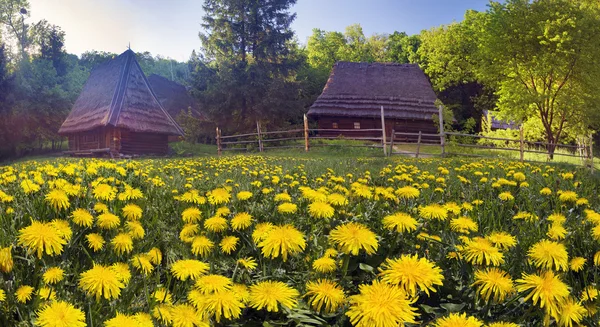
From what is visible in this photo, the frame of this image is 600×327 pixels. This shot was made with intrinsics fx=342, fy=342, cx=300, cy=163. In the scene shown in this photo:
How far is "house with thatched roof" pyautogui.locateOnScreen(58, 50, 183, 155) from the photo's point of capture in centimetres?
2041

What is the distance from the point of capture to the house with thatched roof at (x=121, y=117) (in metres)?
20.4

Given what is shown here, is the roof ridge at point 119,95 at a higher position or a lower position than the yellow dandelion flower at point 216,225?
higher

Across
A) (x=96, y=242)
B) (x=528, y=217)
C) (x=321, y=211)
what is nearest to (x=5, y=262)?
(x=96, y=242)

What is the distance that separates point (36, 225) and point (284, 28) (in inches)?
1038

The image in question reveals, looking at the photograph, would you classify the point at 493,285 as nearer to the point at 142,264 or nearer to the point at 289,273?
the point at 289,273

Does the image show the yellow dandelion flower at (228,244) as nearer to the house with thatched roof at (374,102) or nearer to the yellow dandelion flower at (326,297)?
the yellow dandelion flower at (326,297)

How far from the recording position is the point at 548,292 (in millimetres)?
826

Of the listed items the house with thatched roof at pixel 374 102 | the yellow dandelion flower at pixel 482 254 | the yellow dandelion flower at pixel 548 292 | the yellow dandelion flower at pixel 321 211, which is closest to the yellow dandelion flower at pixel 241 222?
the yellow dandelion flower at pixel 321 211

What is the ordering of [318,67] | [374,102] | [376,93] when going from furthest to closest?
[318,67] < [376,93] < [374,102]

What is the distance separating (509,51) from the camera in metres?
18.9

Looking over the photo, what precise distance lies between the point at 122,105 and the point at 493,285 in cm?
2273

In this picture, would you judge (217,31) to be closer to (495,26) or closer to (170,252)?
(495,26)

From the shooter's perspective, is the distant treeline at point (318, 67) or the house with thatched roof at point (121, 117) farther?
the house with thatched roof at point (121, 117)

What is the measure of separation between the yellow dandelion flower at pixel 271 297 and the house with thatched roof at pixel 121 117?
2116 cm
